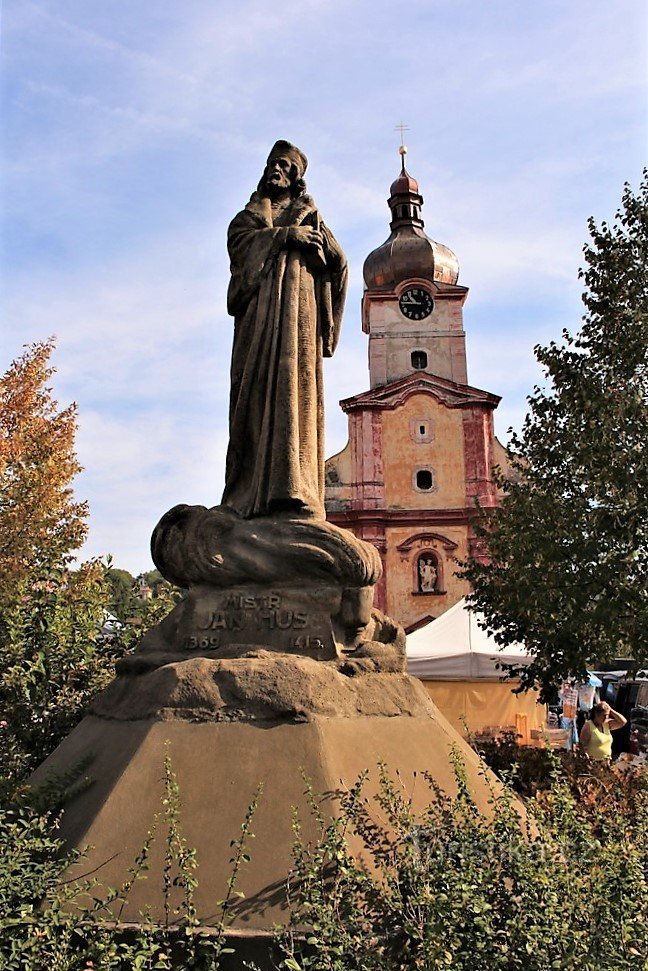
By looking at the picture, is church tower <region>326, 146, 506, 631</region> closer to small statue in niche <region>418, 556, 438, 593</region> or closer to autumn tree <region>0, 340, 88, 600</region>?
small statue in niche <region>418, 556, 438, 593</region>

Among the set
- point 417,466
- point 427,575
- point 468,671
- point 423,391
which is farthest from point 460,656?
point 423,391

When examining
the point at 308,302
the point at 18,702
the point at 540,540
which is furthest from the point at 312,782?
the point at 540,540

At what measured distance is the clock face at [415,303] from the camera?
129 ft

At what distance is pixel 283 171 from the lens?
529 cm

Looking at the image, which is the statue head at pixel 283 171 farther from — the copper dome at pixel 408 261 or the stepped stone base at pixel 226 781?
the copper dome at pixel 408 261

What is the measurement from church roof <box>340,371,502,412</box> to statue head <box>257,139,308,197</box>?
30.1 metres

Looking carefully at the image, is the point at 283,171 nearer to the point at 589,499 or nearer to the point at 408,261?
the point at 589,499

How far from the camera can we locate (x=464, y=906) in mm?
2617

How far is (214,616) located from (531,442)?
349 inches

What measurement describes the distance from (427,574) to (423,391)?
7461mm

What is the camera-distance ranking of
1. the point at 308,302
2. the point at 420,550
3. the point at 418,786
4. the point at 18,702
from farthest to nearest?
1. the point at 420,550
2. the point at 18,702
3. the point at 308,302
4. the point at 418,786

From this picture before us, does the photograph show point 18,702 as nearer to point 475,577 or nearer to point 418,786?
point 418,786

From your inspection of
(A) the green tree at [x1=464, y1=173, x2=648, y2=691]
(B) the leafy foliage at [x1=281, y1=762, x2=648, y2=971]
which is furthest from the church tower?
(B) the leafy foliage at [x1=281, y1=762, x2=648, y2=971]

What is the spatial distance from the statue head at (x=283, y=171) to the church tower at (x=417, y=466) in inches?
1098
